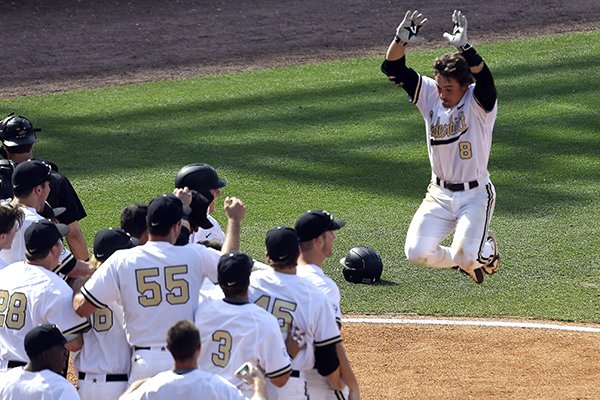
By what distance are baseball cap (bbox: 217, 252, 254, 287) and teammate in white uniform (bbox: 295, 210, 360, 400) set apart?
21.6 inches

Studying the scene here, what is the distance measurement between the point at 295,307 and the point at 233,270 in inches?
17.0

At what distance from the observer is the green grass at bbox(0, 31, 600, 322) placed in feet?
31.5

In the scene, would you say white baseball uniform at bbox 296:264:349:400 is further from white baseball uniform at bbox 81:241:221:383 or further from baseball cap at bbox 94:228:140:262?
baseball cap at bbox 94:228:140:262

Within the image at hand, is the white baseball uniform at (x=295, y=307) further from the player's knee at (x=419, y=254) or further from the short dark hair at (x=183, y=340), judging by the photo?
the player's knee at (x=419, y=254)

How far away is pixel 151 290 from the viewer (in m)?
5.21

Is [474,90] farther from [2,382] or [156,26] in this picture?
[156,26]

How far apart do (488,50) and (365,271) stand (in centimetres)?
831

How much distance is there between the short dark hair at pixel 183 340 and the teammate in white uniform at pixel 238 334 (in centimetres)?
50

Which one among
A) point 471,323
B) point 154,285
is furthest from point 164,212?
point 471,323

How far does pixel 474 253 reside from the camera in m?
7.61

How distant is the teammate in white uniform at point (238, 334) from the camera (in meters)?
4.93

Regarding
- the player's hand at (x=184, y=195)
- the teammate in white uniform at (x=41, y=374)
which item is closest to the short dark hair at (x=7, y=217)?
the player's hand at (x=184, y=195)

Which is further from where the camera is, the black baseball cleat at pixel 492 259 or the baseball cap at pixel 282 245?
the black baseball cleat at pixel 492 259

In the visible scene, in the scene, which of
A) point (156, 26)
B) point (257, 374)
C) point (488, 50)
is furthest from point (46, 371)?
point (156, 26)
